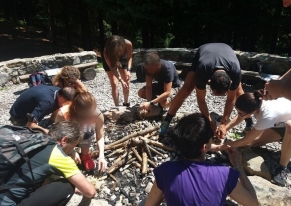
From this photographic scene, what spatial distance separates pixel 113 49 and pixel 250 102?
7.34 ft

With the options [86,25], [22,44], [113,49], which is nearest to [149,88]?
[113,49]

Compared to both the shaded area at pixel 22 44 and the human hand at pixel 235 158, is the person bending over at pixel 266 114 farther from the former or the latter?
the shaded area at pixel 22 44

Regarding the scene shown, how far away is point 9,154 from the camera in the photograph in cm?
209

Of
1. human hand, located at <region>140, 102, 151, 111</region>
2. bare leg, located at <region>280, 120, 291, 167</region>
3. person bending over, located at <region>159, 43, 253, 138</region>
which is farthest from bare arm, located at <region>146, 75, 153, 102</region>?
bare leg, located at <region>280, 120, 291, 167</region>

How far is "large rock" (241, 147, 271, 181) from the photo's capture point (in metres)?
3.28

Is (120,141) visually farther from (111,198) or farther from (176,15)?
(176,15)

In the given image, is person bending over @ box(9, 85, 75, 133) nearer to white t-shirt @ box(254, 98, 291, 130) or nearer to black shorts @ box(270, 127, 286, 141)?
white t-shirt @ box(254, 98, 291, 130)

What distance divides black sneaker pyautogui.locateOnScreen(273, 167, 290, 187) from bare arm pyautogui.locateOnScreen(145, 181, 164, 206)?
1695mm

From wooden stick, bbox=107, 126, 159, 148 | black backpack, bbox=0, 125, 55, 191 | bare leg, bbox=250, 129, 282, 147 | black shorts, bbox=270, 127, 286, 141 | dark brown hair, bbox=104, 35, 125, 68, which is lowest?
wooden stick, bbox=107, 126, 159, 148

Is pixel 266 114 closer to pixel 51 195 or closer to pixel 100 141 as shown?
pixel 100 141

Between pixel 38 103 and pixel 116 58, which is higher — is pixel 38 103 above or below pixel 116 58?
below

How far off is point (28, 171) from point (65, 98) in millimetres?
1280

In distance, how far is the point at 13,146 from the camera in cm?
213

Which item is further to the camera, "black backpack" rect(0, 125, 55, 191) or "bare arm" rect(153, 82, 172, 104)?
"bare arm" rect(153, 82, 172, 104)
